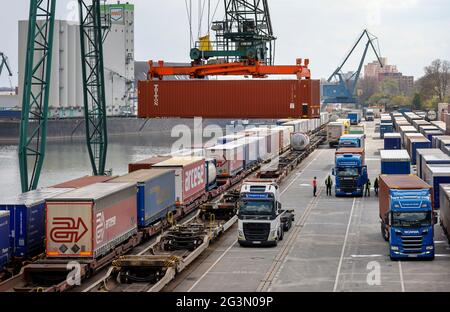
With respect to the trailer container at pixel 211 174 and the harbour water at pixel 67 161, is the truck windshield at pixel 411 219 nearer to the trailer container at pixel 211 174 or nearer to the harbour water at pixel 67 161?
the trailer container at pixel 211 174

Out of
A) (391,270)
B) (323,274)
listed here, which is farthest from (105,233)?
(391,270)

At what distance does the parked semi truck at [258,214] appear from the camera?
30.6 metres

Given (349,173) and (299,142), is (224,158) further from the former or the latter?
(299,142)

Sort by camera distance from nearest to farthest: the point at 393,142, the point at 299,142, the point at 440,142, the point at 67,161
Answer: the point at 440,142 < the point at 393,142 < the point at 299,142 < the point at 67,161

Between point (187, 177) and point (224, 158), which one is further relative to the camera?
point (224, 158)

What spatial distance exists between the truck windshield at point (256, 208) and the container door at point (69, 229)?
725 cm

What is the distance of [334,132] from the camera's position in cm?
8838

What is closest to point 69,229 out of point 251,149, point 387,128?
point 251,149

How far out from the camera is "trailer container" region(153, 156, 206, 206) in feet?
121

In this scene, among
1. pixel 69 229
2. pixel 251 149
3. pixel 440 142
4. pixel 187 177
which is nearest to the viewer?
pixel 69 229

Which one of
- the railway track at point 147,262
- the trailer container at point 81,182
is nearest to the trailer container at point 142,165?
the railway track at point 147,262

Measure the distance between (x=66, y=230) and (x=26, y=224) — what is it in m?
1.36

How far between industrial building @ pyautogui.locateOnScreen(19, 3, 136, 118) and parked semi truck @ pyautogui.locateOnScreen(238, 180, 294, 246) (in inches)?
4468

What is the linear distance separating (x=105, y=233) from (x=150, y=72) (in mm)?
15572
